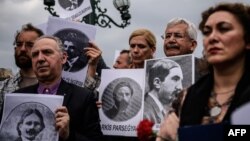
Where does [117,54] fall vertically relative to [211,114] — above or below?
above

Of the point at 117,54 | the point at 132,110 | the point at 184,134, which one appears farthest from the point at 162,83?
the point at 117,54

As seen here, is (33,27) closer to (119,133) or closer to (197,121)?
(119,133)

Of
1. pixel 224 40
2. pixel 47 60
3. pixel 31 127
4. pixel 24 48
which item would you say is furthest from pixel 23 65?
pixel 224 40

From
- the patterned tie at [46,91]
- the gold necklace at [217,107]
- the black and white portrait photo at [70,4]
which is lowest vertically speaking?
the gold necklace at [217,107]

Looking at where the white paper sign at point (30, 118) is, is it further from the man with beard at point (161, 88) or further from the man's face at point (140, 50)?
the man's face at point (140, 50)

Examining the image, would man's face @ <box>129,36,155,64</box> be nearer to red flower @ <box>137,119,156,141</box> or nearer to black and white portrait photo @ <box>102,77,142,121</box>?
black and white portrait photo @ <box>102,77,142,121</box>

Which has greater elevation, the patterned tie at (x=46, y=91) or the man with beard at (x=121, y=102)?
the patterned tie at (x=46, y=91)

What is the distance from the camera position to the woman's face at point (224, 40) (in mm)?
2082

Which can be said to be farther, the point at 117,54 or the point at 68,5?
the point at 117,54

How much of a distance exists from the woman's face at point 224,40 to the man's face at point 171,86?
2.72ft

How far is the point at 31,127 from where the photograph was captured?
108 inches

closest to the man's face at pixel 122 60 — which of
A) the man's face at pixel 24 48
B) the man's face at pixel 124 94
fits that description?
the man's face at pixel 24 48

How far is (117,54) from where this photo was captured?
5.03 meters

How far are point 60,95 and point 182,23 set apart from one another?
1.14 meters
